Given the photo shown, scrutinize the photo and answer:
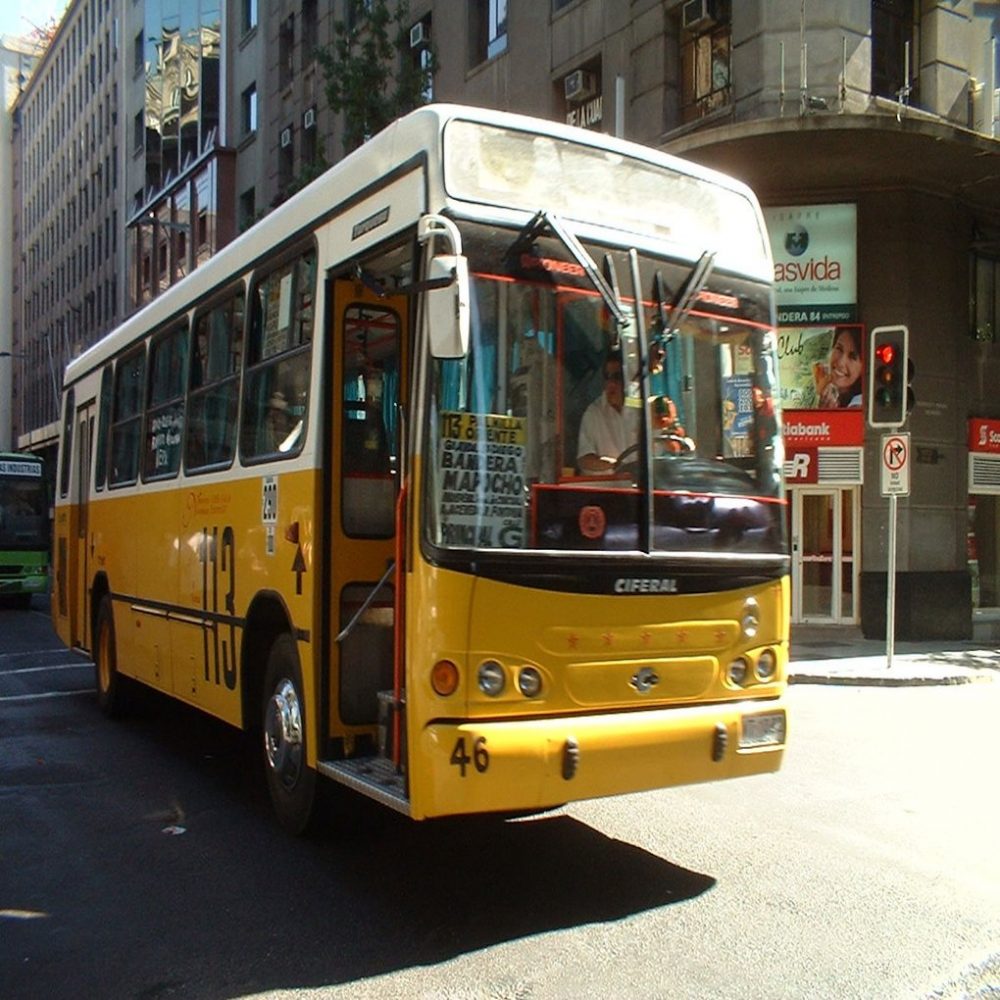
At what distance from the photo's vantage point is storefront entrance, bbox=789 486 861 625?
18.6m

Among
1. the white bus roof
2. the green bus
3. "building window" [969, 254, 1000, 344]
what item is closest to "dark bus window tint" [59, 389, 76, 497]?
the white bus roof

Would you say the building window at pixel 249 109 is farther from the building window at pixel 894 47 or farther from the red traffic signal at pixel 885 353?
the red traffic signal at pixel 885 353

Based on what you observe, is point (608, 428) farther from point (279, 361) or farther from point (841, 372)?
point (841, 372)

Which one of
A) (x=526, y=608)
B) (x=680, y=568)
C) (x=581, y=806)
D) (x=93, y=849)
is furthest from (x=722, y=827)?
(x=93, y=849)

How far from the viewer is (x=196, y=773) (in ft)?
26.5

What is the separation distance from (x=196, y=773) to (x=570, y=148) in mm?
5066

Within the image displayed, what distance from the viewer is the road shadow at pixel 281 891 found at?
4.55 meters

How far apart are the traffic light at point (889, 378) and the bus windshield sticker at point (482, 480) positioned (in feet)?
34.1

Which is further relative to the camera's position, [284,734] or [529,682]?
[284,734]

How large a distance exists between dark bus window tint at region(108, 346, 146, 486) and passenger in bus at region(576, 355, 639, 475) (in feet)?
18.0

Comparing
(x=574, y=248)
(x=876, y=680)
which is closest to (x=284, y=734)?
(x=574, y=248)

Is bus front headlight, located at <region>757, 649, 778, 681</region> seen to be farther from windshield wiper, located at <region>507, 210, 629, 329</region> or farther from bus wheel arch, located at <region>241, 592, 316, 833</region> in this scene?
bus wheel arch, located at <region>241, 592, 316, 833</region>

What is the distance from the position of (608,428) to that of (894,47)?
53.4ft

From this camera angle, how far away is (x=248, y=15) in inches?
1491
